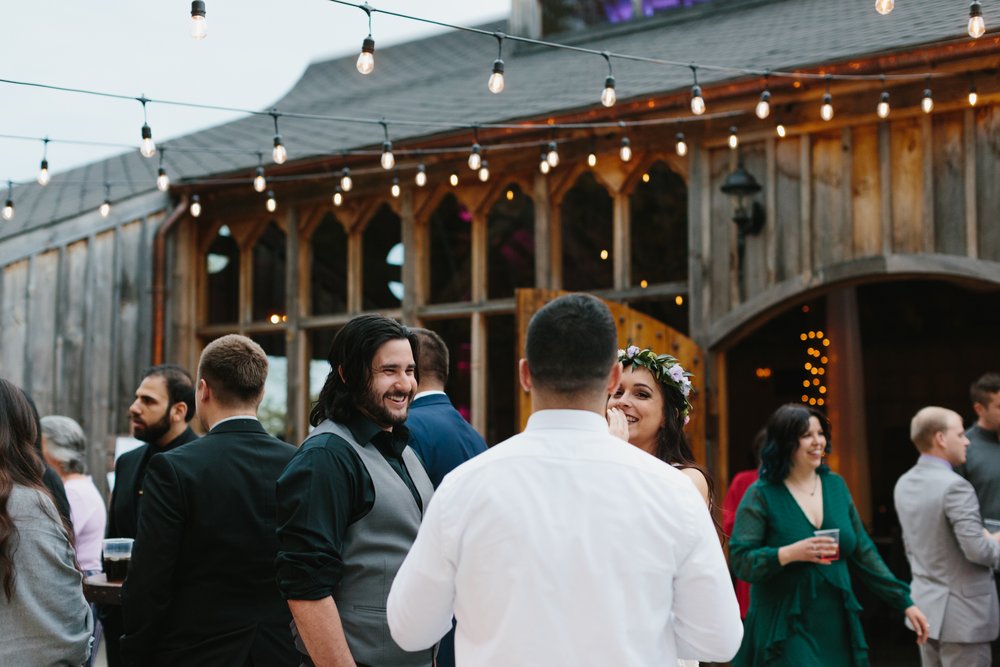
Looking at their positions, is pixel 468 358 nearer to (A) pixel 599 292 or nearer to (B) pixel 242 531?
(A) pixel 599 292

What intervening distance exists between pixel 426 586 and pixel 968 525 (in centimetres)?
470

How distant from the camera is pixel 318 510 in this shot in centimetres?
293

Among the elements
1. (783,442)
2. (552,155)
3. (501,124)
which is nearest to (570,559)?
(783,442)

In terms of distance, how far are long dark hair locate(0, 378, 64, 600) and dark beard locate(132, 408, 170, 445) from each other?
57.4 inches

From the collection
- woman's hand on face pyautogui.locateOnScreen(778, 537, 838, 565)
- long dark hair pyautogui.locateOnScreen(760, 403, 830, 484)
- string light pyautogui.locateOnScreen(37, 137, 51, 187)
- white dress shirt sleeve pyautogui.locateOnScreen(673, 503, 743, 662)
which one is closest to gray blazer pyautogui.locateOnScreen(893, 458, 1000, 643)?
long dark hair pyautogui.locateOnScreen(760, 403, 830, 484)

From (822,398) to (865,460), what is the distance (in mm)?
2851

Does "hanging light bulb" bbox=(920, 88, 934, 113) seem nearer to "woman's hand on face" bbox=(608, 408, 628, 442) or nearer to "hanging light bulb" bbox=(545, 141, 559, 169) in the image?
"hanging light bulb" bbox=(545, 141, 559, 169)

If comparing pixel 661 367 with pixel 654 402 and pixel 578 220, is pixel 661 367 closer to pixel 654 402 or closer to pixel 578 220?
Result: pixel 654 402

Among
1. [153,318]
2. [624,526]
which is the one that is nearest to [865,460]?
[153,318]

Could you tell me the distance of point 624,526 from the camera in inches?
86.8

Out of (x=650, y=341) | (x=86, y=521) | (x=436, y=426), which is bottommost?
(x=86, y=521)

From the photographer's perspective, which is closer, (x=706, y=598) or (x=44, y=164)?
(x=706, y=598)

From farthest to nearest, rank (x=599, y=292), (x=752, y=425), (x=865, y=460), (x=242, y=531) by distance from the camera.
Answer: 1. (x=752, y=425)
2. (x=865, y=460)
3. (x=599, y=292)
4. (x=242, y=531)

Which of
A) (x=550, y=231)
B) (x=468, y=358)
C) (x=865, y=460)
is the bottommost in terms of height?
(x=865, y=460)
